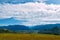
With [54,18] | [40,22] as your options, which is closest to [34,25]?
[40,22]

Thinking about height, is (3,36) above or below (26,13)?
below

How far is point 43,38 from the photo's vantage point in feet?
8.00

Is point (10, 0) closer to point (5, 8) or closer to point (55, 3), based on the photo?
point (5, 8)

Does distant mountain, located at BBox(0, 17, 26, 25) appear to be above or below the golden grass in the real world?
above

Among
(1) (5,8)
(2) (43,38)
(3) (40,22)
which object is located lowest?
(2) (43,38)

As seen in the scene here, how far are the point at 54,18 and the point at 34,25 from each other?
0.22 metres

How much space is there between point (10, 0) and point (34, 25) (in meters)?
0.36

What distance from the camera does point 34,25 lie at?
247 cm

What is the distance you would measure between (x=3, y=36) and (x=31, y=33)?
0.29 meters

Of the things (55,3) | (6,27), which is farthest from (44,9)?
(6,27)

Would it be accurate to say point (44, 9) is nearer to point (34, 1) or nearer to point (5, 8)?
point (34, 1)

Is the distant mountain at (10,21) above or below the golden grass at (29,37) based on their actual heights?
above

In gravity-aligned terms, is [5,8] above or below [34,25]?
above

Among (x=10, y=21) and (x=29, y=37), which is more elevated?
(x=10, y=21)
